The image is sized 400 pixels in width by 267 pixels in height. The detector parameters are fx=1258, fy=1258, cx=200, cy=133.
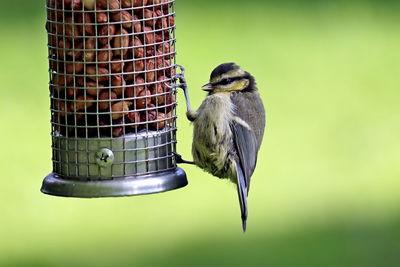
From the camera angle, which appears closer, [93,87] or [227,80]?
[93,87]

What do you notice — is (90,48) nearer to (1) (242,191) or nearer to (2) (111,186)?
(2) (111,186)

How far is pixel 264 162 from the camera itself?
34.6 feet

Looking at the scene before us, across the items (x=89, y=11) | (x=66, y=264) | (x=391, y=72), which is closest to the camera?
(x=89, y=11)

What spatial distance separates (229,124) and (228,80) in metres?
0.24

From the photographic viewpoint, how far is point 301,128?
Result: 11180 millimetres

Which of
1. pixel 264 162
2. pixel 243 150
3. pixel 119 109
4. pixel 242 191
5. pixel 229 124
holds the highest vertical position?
pixel 119 109

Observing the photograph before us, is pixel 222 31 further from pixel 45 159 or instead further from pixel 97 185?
pixel 97 185

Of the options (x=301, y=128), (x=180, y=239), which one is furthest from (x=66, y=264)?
(x=301, y=128)

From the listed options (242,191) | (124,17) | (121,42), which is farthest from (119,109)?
(242,191)

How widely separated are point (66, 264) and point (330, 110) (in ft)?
11.0

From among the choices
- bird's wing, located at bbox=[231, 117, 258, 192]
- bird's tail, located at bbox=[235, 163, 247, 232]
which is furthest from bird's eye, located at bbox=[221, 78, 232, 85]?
bird's tail, located at bbox=[235, 163, 247, 232]

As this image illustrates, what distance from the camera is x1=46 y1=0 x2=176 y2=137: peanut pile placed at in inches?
239

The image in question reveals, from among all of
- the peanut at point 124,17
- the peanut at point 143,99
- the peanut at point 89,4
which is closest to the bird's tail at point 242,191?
the peanut at point 143,99

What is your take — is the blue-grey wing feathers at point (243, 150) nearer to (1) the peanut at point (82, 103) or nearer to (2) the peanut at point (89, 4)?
(1) the peanut at point (82, 103)
